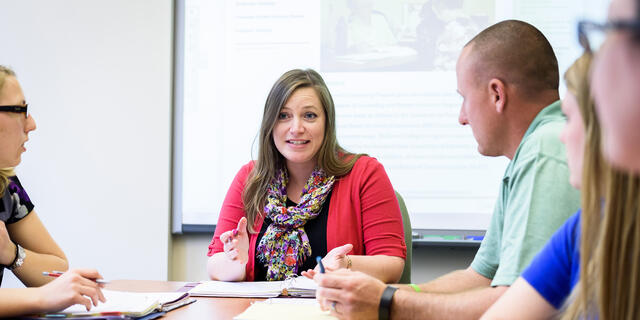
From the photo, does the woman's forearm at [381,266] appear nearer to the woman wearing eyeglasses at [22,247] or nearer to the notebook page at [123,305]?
the notebook page at [123,305]

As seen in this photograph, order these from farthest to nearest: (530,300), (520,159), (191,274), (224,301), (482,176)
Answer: (191,274), (482,176), (224,301), (520,159), (530,300)

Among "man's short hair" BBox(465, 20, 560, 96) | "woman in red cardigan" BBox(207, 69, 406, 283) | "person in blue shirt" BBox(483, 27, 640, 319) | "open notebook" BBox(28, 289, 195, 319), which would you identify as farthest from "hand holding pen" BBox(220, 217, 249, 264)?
"person in blue shirt" BBox(483, 27, 640, 319)

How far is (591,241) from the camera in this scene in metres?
0.86

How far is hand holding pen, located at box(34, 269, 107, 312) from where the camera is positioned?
4.65 ft

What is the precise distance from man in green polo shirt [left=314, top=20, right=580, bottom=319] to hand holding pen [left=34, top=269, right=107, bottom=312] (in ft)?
1.86

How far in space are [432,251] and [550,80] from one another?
195cm

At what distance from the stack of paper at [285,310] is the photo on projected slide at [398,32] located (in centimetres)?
200

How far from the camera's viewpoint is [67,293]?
1.42 m

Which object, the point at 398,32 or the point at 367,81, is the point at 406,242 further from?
the point at 398,32

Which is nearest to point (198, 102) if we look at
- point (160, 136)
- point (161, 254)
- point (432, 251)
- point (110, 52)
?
point (160, 136)

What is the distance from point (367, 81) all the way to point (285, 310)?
207 centimetres

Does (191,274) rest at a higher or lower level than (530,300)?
lower

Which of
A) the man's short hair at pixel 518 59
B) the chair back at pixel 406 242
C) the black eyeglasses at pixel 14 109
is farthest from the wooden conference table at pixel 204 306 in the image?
the man's short hair at pixel 518 59

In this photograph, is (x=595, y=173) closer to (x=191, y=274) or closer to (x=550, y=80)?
(x=550, y=80)
